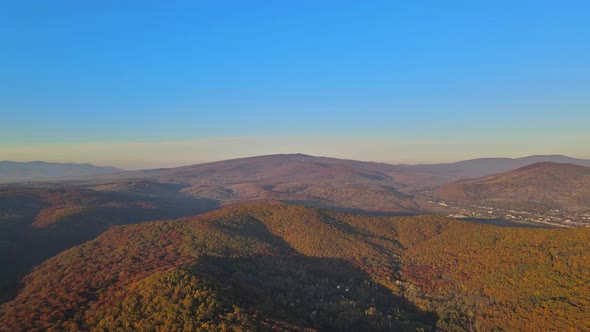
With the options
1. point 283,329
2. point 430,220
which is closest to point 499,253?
point 430,220

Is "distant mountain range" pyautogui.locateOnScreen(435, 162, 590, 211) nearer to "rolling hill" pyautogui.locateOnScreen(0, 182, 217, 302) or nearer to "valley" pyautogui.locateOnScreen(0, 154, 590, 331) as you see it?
"valley" pyautogui.locateOnScreen(0, 154, 590, 331)

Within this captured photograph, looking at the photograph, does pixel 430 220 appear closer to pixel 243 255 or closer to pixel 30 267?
pixel 243 255

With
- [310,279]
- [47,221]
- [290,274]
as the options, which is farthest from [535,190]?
[47,221]

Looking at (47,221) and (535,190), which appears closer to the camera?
(47,221)

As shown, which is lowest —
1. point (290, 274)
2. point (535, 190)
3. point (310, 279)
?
point (310, 279)

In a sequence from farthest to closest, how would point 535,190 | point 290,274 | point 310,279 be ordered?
1. point 535,190
2. point 290,274
3. point 310,279

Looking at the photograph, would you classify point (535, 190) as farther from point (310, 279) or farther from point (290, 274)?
point (290, 274)
